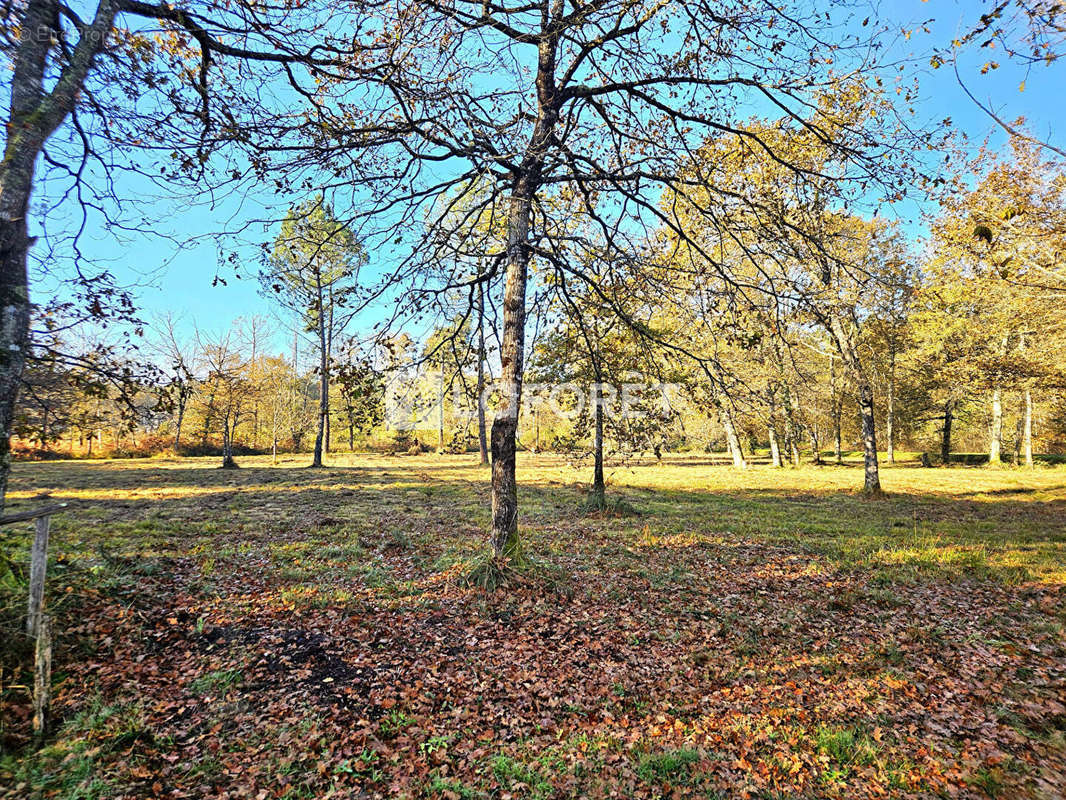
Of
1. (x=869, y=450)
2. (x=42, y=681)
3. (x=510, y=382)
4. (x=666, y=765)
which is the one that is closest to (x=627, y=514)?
(x=510, y=382)

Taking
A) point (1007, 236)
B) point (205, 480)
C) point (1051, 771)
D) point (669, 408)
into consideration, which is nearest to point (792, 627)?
point (1051, 771)

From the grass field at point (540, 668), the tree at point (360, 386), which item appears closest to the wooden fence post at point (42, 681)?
the grass field at point (540, 668)

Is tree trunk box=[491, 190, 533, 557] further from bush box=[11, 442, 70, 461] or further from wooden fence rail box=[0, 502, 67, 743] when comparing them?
bush box=[11, 442, 70, 461]

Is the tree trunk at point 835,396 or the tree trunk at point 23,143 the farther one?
the tree trunk at point 835,396

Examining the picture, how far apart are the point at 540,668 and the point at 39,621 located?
13.8 ft

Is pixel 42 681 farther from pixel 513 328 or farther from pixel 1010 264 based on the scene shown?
pixel 1010 264

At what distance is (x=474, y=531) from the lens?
31.1 ft

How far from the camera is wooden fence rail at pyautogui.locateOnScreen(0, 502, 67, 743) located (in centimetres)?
320

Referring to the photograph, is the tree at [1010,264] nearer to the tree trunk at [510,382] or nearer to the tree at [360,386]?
the tree trunk at [510,382]

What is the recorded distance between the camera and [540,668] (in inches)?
177

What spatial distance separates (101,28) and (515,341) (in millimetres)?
5352

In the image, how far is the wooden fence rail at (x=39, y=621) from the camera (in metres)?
3.20

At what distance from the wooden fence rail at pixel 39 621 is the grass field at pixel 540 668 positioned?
0.44 ft

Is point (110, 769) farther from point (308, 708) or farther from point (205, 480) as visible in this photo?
point (205, 480)
